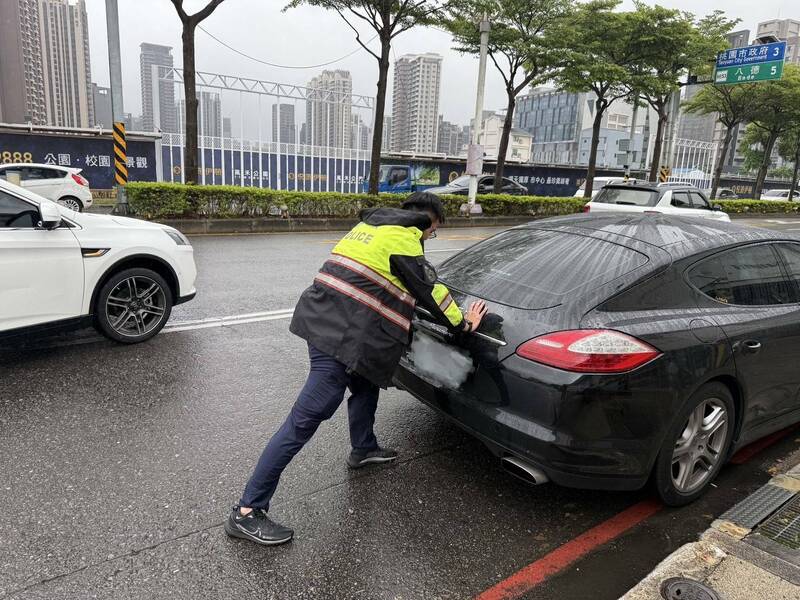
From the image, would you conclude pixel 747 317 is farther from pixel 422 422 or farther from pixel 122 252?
pixel 122 252

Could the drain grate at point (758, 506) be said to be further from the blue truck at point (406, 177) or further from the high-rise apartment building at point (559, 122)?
the high-rise apartment building at point (559, 122)

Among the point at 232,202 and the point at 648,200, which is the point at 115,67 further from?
the point at 648,200

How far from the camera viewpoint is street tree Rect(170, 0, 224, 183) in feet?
46.5

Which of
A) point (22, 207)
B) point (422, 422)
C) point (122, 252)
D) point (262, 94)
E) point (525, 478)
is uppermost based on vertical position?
point (262, 94)

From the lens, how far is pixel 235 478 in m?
3.16

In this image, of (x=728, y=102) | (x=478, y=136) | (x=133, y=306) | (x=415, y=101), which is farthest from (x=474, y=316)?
(x=415, y=101)

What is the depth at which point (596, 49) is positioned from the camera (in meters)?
21.8

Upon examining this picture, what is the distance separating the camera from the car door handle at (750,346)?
3.11 metres

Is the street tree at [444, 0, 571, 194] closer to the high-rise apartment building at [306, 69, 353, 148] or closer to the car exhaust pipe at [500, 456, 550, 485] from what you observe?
the high-rise apartment building at [306, 69, 353, 148]

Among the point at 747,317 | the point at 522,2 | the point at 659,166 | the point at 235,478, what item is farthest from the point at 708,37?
the point at 235,478

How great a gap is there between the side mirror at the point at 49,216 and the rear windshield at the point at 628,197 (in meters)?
11.0

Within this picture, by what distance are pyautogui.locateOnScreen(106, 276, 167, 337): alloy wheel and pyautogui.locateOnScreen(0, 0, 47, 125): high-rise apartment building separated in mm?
55733

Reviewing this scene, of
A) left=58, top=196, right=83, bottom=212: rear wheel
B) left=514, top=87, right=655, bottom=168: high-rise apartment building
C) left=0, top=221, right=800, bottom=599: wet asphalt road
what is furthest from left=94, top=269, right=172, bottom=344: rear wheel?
left=514, top=87, right=655, bottom=168: high-rise apartment building

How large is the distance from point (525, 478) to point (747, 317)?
1.54 meters
